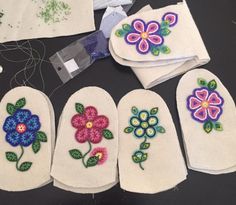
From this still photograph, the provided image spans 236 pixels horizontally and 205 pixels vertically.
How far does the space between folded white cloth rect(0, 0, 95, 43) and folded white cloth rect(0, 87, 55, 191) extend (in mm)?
161

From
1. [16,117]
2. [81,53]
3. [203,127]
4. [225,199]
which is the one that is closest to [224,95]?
[203,127]

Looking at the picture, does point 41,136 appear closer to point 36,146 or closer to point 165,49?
point 36,146

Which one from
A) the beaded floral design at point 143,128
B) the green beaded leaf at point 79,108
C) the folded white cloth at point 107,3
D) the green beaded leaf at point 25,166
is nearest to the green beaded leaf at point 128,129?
the beaded floral design at point 143,128

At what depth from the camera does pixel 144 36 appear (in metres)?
0.71

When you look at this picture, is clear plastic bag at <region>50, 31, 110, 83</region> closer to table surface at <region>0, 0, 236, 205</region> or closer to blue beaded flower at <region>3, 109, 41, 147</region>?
table surface at <region>0, 0, 236, 205</region>

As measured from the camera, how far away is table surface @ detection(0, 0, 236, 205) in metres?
0.62

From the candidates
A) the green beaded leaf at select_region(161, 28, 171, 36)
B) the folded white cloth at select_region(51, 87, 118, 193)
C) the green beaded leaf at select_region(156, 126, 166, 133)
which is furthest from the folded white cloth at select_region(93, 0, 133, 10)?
the green beaded leaf at select_region(156, 126, 166, 133)

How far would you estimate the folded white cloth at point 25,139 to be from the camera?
63 cm

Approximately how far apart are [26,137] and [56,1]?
1.20 ft

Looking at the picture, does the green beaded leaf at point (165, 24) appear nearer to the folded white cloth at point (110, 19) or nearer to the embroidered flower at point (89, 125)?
the folded white cloth at point (110, 19)

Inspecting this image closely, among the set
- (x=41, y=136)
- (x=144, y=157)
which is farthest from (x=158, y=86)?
(x=41, y=136)

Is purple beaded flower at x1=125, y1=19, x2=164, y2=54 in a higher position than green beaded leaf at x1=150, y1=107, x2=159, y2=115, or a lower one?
higher

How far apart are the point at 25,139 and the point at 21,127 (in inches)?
1.1

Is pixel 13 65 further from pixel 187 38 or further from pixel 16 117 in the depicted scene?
pixel 187 38
